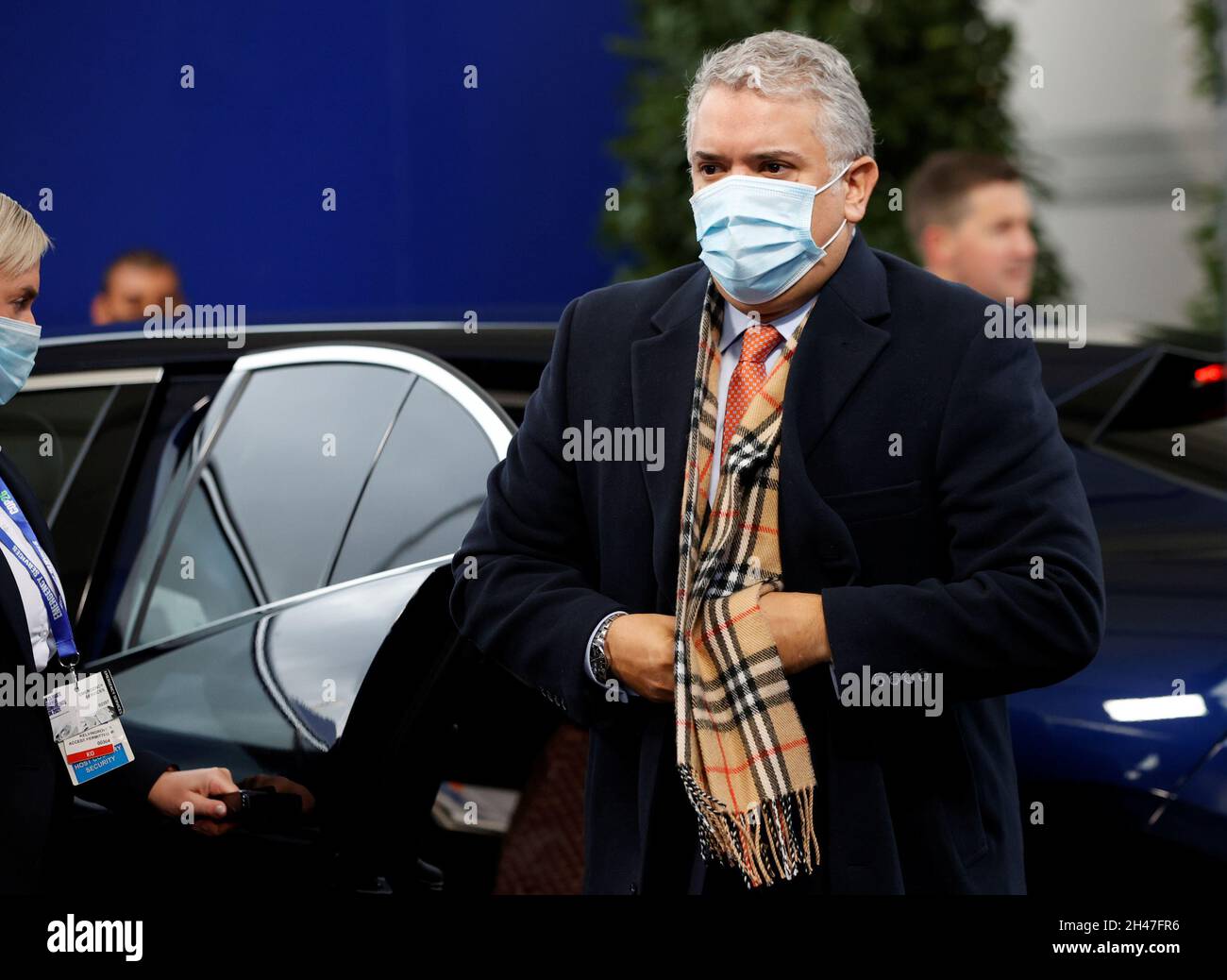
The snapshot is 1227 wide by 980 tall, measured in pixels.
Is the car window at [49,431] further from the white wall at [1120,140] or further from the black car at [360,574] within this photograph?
the white wall at [1120,140]

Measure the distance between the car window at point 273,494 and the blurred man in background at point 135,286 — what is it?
1.37 metres

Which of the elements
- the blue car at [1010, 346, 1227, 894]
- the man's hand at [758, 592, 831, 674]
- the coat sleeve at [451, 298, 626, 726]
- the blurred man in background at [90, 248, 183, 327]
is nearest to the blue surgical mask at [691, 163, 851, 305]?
the coat sleeve at [451, 298, 626, 726]

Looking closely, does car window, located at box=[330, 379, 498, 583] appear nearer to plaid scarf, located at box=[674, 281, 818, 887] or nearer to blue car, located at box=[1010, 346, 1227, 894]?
plaid scarf, located at box=[674, 281, 818, 887]

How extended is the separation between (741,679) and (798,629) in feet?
0.28

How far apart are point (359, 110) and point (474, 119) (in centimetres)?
51

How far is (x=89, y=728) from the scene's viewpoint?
2186mm

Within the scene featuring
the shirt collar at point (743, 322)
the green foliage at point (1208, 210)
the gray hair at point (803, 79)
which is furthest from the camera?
the green foliage at point (1208, 210)

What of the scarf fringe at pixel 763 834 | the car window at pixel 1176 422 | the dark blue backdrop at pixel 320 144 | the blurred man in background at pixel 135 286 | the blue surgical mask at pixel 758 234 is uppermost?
the dark blue backdrop at pixel 320 144

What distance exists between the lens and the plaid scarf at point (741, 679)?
1739 millimetres

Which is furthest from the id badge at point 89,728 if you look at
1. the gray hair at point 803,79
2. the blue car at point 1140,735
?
the blue car at point 1140,735

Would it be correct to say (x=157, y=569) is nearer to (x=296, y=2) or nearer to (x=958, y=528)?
(x=958, y=528)
